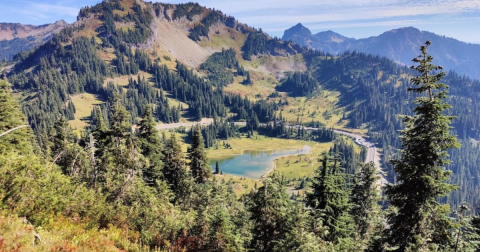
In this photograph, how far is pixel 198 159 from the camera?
57.4 meters

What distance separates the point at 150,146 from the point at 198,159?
11.3 metres

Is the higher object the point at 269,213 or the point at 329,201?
the point at 269,213

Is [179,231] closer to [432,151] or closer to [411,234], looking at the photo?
[411,234]

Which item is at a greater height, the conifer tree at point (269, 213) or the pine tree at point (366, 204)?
the conifer tree at point (269, 213)

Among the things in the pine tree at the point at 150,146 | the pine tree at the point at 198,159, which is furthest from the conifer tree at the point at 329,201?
the pine tree at the point at 198,159

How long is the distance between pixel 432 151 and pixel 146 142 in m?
43.4

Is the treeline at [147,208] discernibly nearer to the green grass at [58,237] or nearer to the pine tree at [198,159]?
the green grass at [58,237]

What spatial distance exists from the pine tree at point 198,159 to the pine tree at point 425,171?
139 ft

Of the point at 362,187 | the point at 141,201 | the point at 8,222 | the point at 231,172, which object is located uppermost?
the point at 8,222

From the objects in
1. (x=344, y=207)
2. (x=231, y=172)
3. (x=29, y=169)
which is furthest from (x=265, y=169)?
(x=29, y=169)

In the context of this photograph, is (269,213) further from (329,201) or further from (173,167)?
(173,167)

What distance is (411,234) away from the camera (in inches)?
742

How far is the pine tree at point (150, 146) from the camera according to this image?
48.9m

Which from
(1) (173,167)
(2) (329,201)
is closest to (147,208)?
(2) (329,201)
